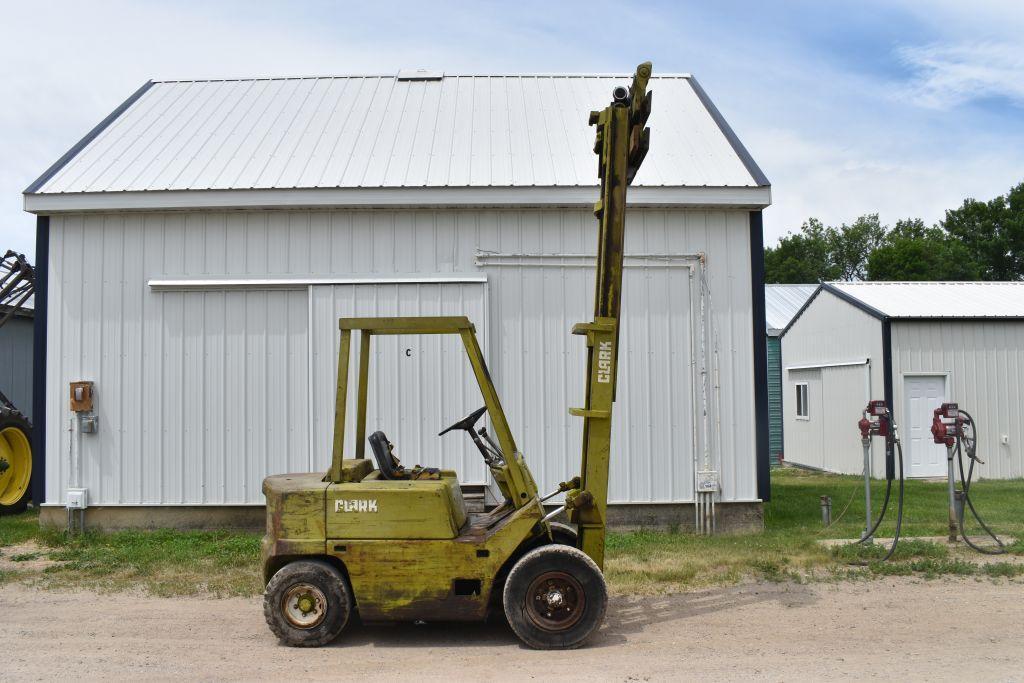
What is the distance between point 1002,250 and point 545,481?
52.0 m

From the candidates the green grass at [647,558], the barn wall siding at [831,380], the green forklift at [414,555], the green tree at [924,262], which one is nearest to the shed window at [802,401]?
the barn wall siding at [831,380]

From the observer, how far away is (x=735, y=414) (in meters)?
11.4

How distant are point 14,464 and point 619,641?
11.7 meters

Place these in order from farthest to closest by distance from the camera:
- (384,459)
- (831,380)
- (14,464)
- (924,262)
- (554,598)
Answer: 1. (924,262)
2. (831,380)
3. (14,464)
4. (384,459)
5. (554,598)

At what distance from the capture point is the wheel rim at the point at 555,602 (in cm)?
658

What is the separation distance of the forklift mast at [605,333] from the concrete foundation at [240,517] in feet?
14.2

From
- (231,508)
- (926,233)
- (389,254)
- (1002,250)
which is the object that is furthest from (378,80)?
(926,233)

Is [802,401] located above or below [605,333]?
below

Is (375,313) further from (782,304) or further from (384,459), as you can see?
(782,304)

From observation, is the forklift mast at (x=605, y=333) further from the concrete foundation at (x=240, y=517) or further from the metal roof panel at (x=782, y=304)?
the metal roof panel at (x=782, y=304)

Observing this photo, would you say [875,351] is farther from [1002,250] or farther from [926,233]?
[926,233]

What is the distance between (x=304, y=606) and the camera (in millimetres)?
6730

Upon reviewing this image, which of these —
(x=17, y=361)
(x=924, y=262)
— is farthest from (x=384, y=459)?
(x=924, y=262)

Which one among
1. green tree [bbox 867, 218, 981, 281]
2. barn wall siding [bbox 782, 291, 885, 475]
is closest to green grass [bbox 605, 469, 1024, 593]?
barn wall siding [bbox 782, 291, 885, 475]
